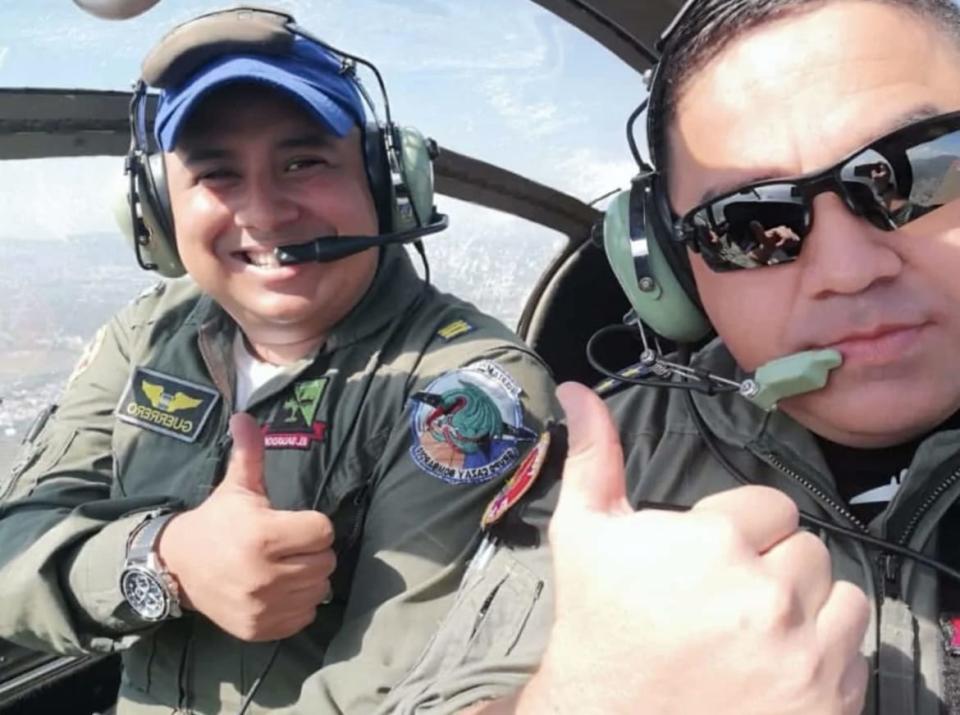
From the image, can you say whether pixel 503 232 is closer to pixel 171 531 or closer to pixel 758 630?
pixel 171 531

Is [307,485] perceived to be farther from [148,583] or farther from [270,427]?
[148,583]

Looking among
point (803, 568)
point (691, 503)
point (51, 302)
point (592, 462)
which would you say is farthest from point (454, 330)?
point (51, 302)

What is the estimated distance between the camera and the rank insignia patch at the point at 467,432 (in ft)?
4.44

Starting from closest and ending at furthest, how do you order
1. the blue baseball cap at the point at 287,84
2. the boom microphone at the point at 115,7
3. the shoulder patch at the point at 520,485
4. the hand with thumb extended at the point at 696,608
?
the hand with thumb extended at the point at 696,608 < the boom microphone at the point at 115,7 < the shoulder patch at the point at 520,485 < the blue baseball cap at the point at 287,84

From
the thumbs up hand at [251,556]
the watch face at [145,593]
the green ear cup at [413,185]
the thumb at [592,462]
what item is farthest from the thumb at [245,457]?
the thumb at [592,462]

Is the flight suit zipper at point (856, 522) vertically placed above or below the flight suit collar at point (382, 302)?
below

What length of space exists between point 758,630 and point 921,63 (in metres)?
0.65

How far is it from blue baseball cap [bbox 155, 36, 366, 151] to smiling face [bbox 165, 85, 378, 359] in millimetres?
24

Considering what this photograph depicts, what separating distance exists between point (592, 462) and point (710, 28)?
24.0 inches

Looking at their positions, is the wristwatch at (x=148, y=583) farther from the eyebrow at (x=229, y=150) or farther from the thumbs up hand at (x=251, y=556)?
the eyebrow at (x=229, y=150)

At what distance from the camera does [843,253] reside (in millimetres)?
958

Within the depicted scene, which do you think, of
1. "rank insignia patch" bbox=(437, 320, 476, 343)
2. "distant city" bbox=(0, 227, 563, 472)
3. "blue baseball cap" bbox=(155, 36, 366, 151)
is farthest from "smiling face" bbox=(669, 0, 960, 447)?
"distant city" bbox=(0, 227, 563, 472)

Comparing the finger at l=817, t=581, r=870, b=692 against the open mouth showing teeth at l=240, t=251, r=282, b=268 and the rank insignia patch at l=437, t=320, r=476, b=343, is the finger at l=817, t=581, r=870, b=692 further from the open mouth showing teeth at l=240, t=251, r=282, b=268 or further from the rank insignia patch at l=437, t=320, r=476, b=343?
the open mouth showing teeth at l=240, t=251, r=282, b=268

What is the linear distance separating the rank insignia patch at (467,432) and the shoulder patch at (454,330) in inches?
6.0
